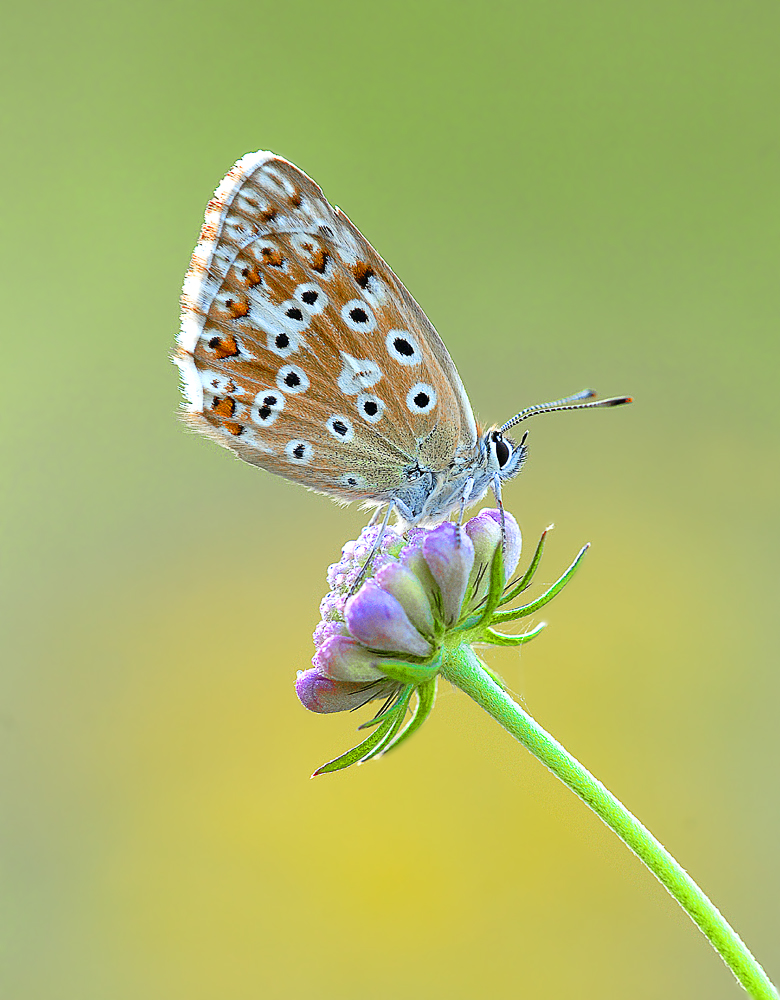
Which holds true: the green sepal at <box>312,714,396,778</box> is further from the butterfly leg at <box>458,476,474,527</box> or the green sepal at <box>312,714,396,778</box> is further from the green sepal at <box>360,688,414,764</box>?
the butterfly leg at <box>458,476,474,527</box>

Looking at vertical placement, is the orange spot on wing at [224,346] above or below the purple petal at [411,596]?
above

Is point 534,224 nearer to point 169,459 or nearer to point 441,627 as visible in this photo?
point 169,459

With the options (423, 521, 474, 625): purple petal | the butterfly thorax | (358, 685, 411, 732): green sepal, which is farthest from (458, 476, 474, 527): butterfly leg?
(358, 685, 411, 732): green sepal

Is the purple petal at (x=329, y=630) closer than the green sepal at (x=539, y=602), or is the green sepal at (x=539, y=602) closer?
the green sepal at (x=539, y=602)

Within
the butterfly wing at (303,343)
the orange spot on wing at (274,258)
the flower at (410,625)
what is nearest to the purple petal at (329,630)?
the flower at (410,625)

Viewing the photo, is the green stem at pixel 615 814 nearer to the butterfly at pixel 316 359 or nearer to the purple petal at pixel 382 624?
the purple petal at pixel 382 624

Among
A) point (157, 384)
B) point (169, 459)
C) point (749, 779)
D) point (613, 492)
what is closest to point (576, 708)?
point (749, 779)

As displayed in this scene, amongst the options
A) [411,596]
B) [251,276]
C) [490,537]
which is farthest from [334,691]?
[251,276]
